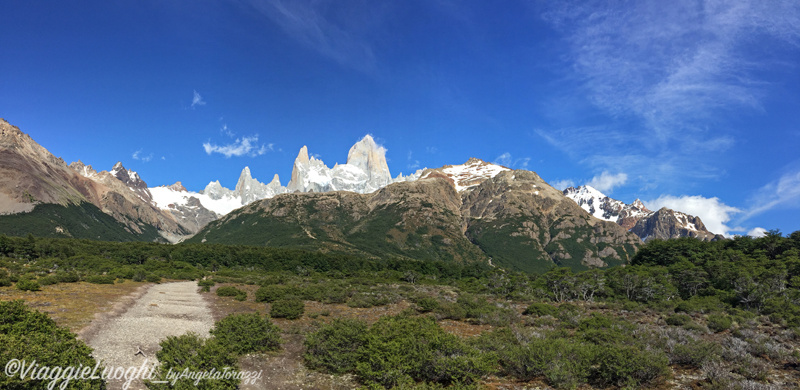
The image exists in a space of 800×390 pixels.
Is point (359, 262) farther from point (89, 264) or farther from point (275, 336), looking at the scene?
point (275, 336)

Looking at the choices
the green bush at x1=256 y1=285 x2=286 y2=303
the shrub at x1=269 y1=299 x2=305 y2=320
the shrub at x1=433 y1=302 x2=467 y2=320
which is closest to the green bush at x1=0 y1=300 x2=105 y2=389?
the shrub at x1=269 y1=299 x2=305 y2=320

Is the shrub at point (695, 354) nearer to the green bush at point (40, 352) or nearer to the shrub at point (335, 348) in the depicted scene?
the shrub at point (335, 348)

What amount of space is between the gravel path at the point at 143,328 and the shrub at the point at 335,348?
729 centimetres

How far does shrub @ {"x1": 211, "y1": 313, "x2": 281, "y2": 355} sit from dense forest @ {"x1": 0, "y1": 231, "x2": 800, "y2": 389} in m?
0.10

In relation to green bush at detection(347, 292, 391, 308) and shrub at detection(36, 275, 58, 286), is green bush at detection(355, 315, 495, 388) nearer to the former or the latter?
green bush at detection(347, 292, 391, 308)

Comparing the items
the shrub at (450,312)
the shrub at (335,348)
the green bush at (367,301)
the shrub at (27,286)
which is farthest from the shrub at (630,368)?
the shrub at (27,286)

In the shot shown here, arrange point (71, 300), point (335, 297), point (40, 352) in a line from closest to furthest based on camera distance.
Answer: point (40, 352), point (71, 300), point (335, 297)

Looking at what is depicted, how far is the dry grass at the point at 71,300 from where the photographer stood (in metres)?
23.5

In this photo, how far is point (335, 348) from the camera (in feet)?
58.6

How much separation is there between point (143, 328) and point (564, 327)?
31900 mm

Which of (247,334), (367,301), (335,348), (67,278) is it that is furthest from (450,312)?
(67,278)

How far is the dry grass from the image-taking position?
77.3ft

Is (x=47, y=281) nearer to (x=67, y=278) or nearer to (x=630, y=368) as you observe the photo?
(x=67, y=278)

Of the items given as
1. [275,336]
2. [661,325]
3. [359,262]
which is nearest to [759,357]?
[661,325]
